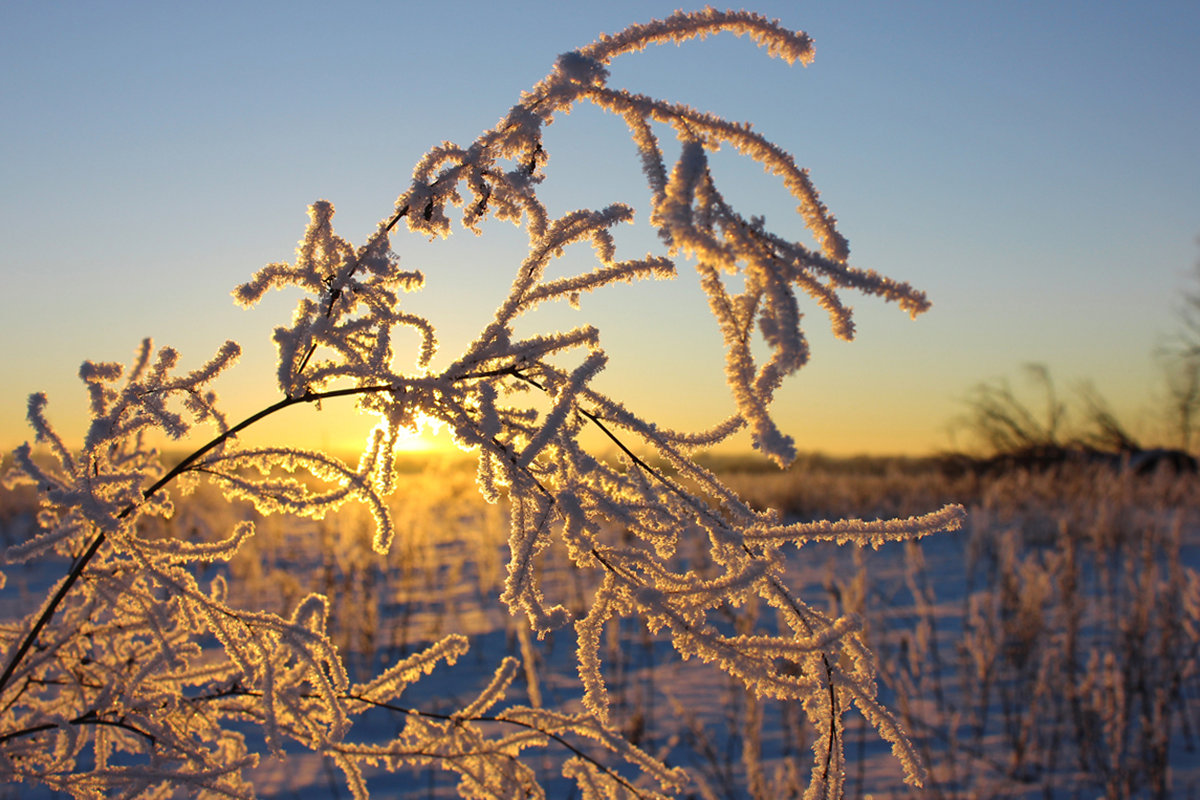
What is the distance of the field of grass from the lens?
289 centimetres

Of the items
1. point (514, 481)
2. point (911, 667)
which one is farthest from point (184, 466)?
point (911, 667)

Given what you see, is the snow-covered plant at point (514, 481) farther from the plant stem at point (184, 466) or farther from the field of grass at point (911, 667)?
the field of grass at point (911, 667)

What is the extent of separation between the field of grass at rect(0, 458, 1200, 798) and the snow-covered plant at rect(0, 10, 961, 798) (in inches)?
28.5

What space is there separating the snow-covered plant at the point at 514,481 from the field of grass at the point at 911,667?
0.72 m

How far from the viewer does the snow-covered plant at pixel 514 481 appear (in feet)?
2.26

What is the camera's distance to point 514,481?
29.5 inches

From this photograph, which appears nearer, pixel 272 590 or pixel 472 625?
pixel 472 625

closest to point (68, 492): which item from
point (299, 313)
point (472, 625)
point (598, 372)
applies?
point (299, 313)

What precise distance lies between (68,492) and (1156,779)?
329 centimetres

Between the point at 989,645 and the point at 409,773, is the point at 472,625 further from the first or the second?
the point at 989,645

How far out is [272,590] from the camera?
575 centimetres

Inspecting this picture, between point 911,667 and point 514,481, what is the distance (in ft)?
11.3

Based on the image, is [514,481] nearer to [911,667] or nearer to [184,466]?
[184,466]

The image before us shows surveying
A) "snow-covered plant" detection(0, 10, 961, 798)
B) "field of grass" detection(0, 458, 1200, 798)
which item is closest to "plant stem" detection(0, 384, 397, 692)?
"snow-covered plant" detection(0, 10, 961, 798)
